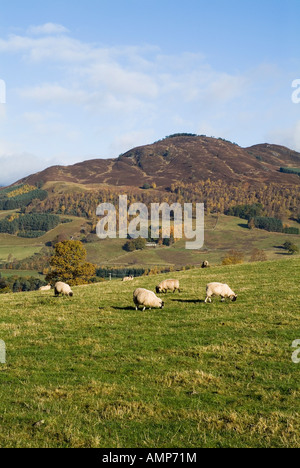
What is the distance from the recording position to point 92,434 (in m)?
8.34

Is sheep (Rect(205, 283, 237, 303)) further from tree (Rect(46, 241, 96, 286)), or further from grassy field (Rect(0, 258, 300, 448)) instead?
tree (Rect(46, 241, 96, 286))

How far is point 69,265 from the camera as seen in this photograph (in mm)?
66875

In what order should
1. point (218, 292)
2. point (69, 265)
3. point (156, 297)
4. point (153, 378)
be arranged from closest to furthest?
point (153, 378)
point (156, 297)
point (218, 292)
point (69, 265)

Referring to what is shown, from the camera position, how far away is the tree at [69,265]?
219 feet

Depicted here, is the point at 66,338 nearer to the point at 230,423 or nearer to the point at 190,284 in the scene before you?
the point at 230,423

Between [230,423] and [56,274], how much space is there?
61.5 meters

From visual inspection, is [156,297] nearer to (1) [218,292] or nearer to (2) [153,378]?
(1) [218,292]

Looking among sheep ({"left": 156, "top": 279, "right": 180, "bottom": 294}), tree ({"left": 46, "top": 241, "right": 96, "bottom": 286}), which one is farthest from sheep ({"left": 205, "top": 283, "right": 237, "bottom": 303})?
tree ({"left": 46, "top": 241, "right": 96, "bottom": 286})

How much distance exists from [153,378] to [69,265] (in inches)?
2263

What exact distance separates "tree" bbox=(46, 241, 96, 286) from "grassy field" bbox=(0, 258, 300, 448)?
45690 mm

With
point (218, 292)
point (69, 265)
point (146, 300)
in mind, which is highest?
point (218, 292)

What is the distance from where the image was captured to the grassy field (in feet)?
27.5

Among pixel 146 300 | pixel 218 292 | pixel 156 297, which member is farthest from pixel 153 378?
pixel 218 292

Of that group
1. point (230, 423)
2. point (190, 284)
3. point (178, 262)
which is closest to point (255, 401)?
point (230, 423)
